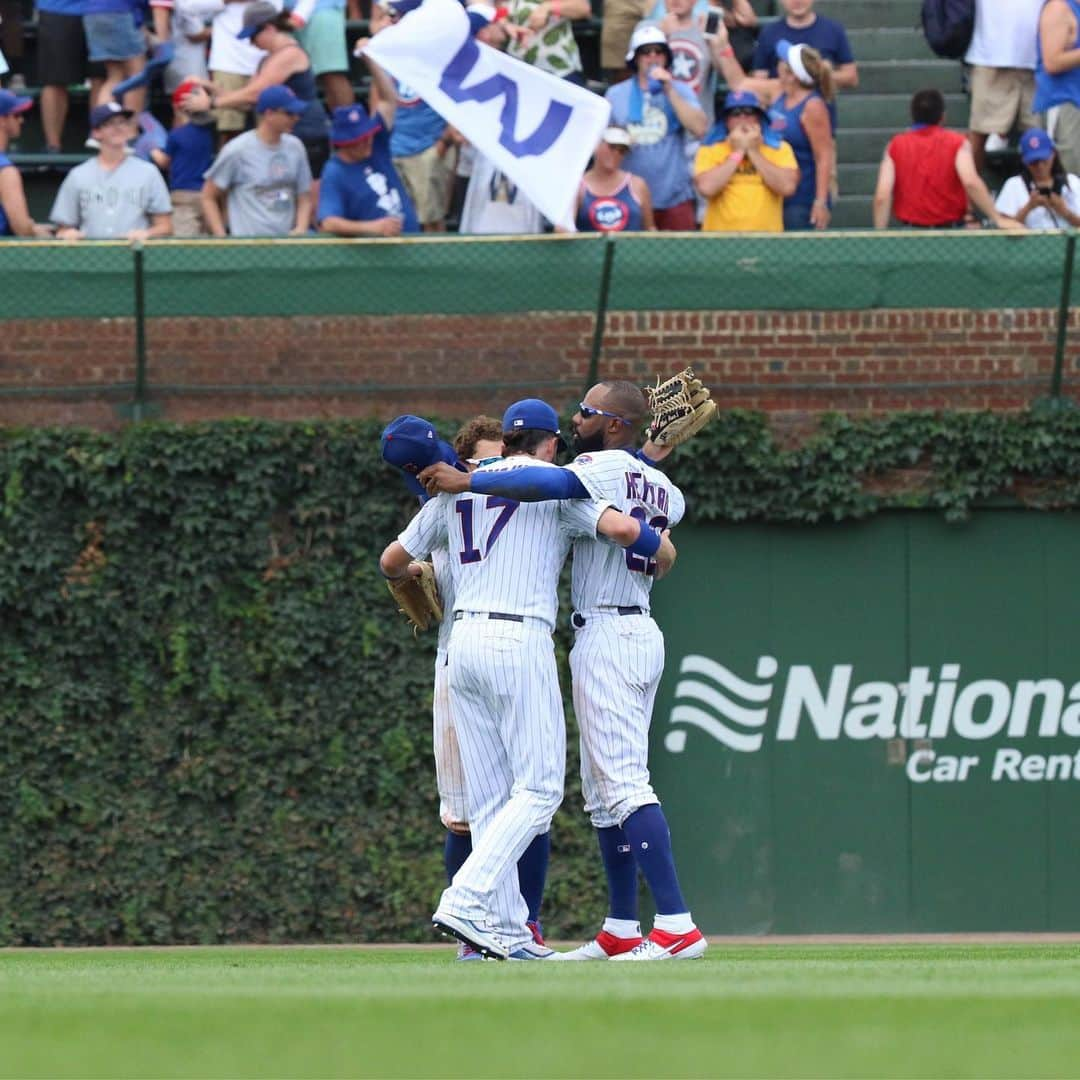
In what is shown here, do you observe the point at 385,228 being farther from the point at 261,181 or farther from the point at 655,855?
the point at 655,855

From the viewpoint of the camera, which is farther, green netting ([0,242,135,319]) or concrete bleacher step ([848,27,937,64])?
concrete bleacher step ([848,27,937,64])

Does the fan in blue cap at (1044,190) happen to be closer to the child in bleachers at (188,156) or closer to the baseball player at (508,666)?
the child in bleachers at (188,156)

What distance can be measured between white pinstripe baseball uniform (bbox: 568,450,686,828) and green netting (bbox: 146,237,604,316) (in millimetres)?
4706

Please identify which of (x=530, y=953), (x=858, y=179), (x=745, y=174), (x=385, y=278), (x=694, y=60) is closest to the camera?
(x=530, y=953)

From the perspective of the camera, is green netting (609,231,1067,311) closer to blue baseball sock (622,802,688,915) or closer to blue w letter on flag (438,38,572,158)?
blue w letter on flag (438,38,572,158)

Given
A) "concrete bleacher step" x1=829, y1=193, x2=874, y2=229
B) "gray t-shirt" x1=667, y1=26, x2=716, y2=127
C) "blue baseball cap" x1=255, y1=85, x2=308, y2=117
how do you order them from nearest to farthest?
"blue baseball cap" x1=255, y1=85, x2=308, y2=117
"gray t-shirt" x1=667, y1=26, x2=716, y2=127
"concrete bleacher step" x1=829, y1=193, x2=874, y2=229

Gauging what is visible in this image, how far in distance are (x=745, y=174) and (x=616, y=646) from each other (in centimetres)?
589

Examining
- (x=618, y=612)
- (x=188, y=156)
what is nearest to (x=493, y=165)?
(x=188, y=156)

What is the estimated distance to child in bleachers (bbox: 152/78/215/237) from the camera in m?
14.0


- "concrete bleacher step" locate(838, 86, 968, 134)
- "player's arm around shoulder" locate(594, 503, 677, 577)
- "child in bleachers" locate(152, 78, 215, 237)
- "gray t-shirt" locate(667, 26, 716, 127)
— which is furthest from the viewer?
"concrete bleacher step" locate(838, 86, 968, 134)

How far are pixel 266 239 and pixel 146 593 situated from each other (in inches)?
88.9

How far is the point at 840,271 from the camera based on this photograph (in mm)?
13266

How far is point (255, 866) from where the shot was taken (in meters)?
13.1

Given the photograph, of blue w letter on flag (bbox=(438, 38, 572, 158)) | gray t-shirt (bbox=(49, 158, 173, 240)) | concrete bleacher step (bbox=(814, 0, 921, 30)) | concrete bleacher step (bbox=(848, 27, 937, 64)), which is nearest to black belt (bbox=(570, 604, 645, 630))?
blue w letter on flag (bbox=(438, 38, 572, 158))
